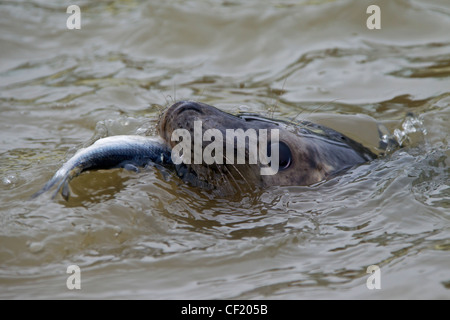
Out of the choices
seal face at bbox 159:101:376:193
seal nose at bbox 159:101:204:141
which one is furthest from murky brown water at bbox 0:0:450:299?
seal nose at bbox 159:101:204:141

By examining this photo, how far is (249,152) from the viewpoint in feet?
12.4

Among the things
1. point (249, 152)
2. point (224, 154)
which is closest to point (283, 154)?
point (249, 152)

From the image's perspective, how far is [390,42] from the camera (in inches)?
275

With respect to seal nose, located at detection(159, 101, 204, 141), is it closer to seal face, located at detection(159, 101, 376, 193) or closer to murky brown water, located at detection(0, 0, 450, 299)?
seal face, located at detection(159, 101, 376, 193)

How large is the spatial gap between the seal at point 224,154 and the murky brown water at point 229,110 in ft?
0.33

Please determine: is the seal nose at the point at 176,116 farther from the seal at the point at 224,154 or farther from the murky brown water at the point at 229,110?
the murky brown water at the point at 229,110

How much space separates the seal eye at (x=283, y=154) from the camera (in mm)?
3876

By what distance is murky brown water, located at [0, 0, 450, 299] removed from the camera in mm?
3271

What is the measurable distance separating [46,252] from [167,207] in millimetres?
758

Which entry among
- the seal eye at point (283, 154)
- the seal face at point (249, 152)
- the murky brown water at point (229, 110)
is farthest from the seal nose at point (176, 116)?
the seal eye at point (283, 154)

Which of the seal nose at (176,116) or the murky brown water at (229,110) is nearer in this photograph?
the murky brown water at (229,110)

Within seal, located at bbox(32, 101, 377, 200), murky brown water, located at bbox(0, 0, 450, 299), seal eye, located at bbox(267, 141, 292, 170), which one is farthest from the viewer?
seal eye, located at bbox(267, 141, 292, 170)

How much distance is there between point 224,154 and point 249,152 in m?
0.16

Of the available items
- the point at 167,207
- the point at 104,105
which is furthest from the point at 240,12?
the point at 167,207
